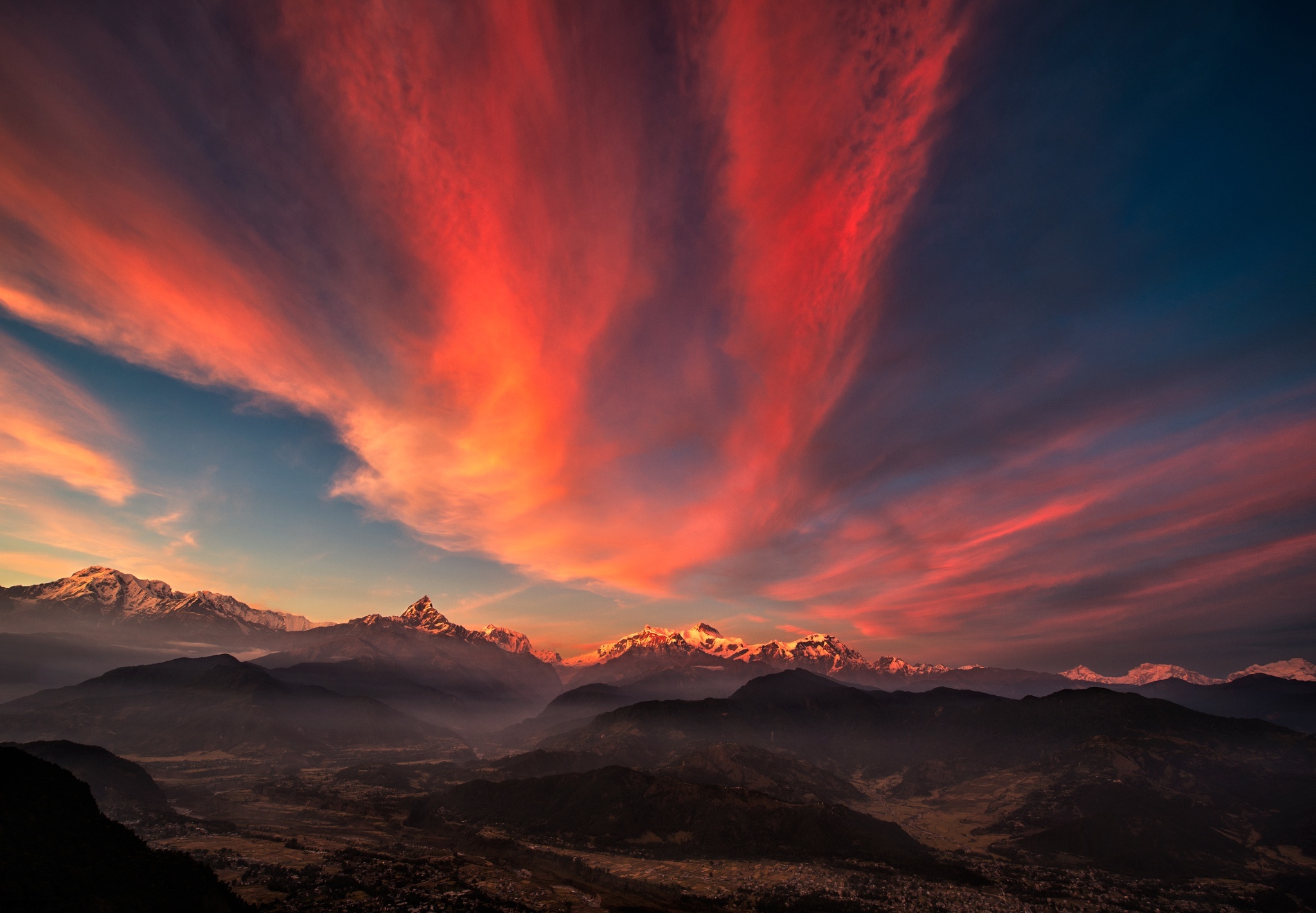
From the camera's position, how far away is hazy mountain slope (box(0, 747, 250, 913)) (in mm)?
64688

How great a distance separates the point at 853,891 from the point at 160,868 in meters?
169

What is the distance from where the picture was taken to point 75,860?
7125cm

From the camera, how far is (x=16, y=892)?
61.3m

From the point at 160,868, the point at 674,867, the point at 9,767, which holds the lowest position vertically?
the point at 674,867

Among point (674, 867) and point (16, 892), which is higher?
point (16, 892)

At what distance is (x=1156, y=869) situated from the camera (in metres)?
189

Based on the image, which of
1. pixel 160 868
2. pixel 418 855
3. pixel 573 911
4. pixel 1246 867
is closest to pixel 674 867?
pixel 573 911

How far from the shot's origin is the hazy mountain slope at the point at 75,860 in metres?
64.7

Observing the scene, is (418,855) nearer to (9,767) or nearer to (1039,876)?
(9,767)

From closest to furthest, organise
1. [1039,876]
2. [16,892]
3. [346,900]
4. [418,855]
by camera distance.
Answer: [16,892] < [346,900] < [418,855] < [1039,876]

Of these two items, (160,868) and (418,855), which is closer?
(160,868)

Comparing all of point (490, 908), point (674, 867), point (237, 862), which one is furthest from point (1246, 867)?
point (237, 862)

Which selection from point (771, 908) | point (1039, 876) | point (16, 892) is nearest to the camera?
point (16, 892)

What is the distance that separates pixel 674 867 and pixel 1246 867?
8441 inches
